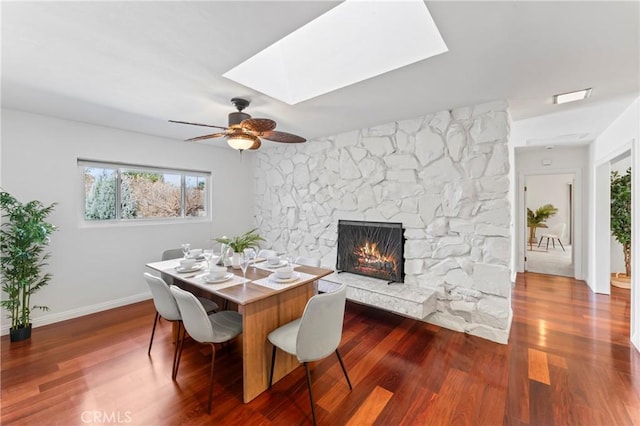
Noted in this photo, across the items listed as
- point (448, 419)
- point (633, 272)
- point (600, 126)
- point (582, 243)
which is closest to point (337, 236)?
point (448, 419)

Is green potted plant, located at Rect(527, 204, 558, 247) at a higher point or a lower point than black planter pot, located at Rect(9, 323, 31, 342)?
higher

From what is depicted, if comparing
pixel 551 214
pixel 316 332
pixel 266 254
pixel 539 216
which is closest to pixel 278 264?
pixel 266 254

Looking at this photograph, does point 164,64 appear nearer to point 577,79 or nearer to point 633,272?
point 577,79

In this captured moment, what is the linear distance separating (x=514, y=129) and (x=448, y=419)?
3.68m

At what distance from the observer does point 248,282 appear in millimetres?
2113

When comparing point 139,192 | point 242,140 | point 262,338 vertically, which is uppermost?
point 242,140

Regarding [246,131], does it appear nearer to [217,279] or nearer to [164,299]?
[217,279]

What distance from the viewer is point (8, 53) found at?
5.82ft

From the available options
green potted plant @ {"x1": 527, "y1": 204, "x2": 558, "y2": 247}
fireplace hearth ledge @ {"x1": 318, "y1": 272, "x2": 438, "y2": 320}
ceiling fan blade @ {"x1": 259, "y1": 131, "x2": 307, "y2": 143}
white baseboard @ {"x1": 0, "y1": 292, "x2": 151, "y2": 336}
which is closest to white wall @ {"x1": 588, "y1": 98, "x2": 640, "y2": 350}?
fireplace hearth ledge @ {"x1": 318, "y1": 272, "x2": 438, "y2": 320}

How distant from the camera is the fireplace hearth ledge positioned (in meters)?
2.74

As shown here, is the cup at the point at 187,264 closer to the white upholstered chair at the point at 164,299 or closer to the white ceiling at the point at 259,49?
the white upholstered chair at the point at 164,299

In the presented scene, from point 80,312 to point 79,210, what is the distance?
4.26 ft

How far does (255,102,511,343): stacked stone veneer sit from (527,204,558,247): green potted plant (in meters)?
7.58

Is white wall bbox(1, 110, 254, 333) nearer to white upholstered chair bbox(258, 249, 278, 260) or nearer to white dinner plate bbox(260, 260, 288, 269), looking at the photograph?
white upholstered chair bbox(258, 249, 278, 260)
